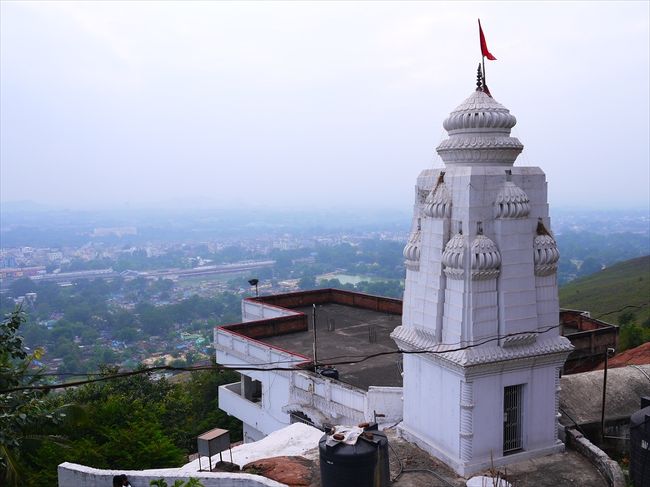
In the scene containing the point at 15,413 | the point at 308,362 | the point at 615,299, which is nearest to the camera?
the point at 15,413

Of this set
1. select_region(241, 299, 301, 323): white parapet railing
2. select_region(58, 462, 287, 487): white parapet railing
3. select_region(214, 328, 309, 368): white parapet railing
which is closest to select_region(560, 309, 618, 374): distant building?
select_region(214, 328, 309, 368): white parapet railing

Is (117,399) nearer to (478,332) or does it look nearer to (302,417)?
(302,417)

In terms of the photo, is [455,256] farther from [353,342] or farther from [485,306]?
[353,342]

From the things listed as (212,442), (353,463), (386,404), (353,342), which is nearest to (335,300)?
(353,342)

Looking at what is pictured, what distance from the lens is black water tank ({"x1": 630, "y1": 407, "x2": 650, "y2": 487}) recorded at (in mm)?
12867

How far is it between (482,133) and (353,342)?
13504 millimetres

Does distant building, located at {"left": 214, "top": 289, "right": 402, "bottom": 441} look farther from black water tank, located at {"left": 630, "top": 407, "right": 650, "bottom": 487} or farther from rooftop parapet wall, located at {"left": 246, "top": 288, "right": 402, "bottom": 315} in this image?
black water tank, located at {"left": 630, "top": 407, "right": 650, "bottom": 487}

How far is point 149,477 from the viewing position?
1298cm

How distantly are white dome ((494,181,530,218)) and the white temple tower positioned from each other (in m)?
0.02

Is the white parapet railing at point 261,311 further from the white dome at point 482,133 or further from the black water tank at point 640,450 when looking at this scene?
the black water tank at point 640,450

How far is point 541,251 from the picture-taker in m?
13.5

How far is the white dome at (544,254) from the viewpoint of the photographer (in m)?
13.5

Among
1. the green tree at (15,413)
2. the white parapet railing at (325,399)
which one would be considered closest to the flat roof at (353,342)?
the white parapet railing at (325,399)

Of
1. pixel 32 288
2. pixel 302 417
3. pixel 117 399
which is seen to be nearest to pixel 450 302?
pixel 302 417
